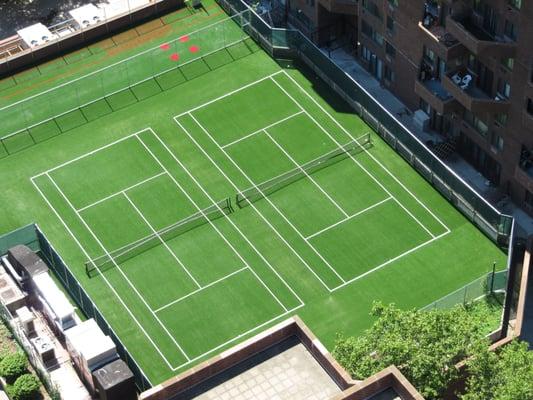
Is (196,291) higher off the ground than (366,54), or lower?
lower

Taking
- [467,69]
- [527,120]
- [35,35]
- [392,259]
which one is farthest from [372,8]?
[35,35]

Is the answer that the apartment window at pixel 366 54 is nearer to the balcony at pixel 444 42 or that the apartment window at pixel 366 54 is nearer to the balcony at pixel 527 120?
the balcony at pixel 444 42

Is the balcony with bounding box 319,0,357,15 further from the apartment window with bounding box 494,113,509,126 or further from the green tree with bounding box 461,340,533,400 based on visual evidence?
the green tree with bounding box 461,340,533,400

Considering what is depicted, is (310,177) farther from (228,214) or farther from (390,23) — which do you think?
(390,23)

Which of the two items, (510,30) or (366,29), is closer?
(510,30)

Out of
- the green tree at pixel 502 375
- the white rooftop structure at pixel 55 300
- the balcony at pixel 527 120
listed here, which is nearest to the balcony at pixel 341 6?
the balcony at pixel 527 120
